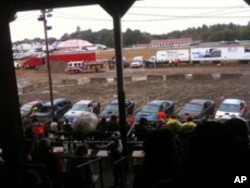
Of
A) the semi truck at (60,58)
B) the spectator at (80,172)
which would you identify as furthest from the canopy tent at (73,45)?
the spectator at (80,172)

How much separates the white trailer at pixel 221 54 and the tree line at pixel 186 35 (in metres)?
13.1

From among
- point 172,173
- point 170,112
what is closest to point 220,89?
point 170,112

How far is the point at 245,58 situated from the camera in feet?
125

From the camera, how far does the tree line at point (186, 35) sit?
52.9 meters

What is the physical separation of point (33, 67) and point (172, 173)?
49095 millimetres

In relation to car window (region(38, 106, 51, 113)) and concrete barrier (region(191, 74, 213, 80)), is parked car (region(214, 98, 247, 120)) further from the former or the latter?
concrete barrier (region(191, 74, 213, 80))

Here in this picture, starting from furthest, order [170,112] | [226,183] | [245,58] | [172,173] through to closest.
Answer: [245,58] → [170,112] → [172,173] → [226,183]

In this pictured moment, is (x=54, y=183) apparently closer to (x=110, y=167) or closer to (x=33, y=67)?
(x=110, y=167)

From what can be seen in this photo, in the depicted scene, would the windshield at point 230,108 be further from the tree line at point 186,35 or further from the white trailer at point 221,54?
the tree line at point 186,35

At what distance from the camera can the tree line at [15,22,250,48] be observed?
174ft

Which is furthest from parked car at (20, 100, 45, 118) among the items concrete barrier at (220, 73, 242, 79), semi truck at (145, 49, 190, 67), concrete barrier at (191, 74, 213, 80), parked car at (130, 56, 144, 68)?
semi truck at (145, 49, 190, 67)

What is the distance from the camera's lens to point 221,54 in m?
39.1

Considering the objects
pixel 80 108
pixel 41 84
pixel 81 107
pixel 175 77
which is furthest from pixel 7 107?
pixel 41 84

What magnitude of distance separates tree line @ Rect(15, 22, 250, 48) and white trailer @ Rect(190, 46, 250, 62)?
13097 millimetres
